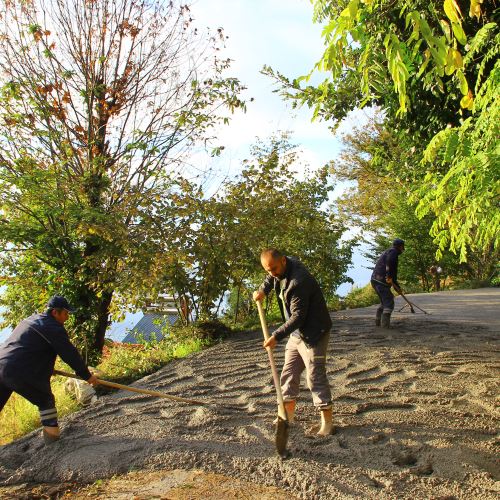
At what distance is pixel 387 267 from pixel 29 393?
6191 mm

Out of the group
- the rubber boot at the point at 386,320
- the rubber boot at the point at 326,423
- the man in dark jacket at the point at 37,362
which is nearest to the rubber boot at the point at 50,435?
the man in dark jacket at the point at 37,362

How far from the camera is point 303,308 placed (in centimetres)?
426

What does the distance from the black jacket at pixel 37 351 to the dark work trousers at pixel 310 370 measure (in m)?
2.04

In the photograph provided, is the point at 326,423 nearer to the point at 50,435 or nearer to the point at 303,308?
the point at 303,308

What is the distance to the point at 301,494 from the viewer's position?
11.1ft

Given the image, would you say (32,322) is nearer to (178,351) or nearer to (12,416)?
(12,416)

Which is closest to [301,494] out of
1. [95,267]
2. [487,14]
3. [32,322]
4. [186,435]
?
A: [186,435]

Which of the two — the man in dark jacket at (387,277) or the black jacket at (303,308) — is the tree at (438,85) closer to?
the black jacket at (303,308)

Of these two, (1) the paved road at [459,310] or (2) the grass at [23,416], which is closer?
(2) the grass at [23,416]

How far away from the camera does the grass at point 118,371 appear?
5992mm

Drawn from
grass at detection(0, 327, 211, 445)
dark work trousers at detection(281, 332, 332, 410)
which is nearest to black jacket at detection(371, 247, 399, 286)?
grass at detection(0, 327, 211, 445)

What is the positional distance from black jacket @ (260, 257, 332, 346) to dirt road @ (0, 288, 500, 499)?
945 millimetres

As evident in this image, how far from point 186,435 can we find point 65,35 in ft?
29.7

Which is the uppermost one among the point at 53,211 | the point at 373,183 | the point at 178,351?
Answer: the point at 373,183
